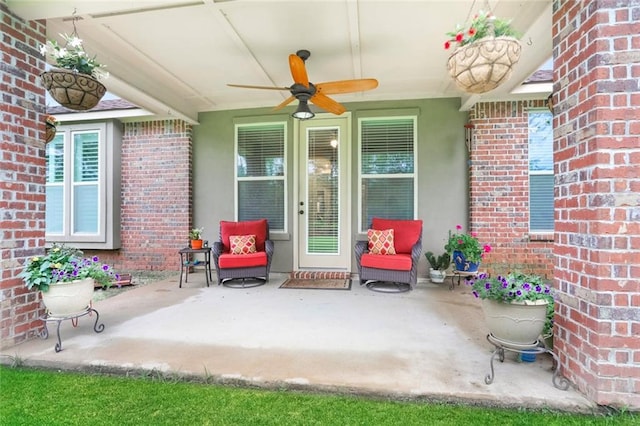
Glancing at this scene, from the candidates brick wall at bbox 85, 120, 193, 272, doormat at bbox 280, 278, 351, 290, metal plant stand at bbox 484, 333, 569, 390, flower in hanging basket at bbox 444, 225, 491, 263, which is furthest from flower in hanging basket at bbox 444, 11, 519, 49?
brick wall at bbox 85, 120, 193, 272

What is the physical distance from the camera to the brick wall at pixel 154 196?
5.29m

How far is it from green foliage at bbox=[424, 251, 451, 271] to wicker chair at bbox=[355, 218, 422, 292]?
443mm

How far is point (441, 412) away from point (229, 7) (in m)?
3.27

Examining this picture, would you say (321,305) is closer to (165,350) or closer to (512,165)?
(165,350)

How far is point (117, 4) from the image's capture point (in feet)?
7.91

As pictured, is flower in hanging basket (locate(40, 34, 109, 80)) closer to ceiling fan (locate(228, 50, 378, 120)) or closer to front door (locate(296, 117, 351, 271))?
ceiling fan (locate(228, 50, 378, 120))

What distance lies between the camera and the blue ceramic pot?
13.6ft

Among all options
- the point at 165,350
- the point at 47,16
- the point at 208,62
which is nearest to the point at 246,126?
the point at 208,62

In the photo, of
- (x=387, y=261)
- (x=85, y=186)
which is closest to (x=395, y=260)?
(x=387, y=261)

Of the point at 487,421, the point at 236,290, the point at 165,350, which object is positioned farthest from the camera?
the point at 236,290

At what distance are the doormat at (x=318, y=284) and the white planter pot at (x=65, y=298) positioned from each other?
92.8 inches

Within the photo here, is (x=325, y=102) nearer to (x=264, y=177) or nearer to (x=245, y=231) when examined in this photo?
(x=264, y=177)

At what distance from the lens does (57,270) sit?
7.64 feet

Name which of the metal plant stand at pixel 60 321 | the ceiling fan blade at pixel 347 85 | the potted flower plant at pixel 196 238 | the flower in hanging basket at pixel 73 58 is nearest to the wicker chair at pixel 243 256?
the potted flower plant at pixel 196 238
